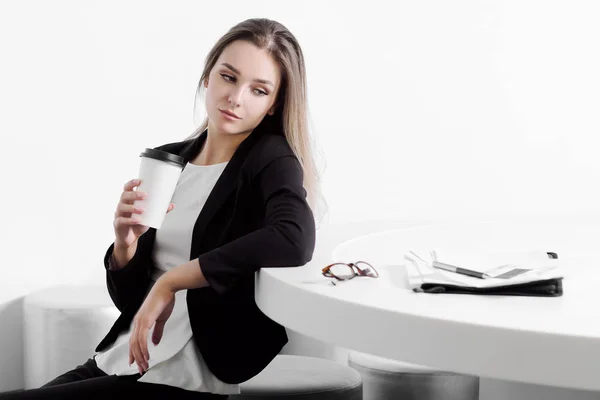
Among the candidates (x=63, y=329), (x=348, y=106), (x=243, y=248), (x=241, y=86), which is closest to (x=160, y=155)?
(x=243, y=248)

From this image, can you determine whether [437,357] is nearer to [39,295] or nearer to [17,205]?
[39,295]

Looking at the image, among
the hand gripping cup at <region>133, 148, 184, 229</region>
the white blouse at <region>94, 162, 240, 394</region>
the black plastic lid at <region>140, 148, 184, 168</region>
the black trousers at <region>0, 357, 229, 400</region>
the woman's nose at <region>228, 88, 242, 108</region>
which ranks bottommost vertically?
the black trousers at <region>0, 357, 229, 400</region>

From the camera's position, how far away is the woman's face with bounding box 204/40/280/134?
139 cm

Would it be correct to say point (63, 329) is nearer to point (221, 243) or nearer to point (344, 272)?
point (221, 243)

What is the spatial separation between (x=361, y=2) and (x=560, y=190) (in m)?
1.43

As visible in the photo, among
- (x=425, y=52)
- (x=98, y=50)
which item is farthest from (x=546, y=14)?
(x=98, y=50)

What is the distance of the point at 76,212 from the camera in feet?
10.2

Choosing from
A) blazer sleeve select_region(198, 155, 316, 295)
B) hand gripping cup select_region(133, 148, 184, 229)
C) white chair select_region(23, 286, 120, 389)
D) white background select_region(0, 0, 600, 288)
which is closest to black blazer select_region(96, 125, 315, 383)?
blazer sleeve select_region(198, 155, 316, 295)

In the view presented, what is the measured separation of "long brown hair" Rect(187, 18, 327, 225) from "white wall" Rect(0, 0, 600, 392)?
1.75 m

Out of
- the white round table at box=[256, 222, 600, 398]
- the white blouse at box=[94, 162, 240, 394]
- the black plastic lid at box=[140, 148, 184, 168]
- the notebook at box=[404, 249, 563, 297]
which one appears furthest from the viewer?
the white blouse at box=[94, 162, 240, 394]

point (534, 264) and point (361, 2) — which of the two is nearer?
point (534, 264)

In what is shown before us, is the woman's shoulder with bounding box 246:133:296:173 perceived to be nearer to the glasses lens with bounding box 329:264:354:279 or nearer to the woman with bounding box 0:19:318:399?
the woman with bounding box 0:19:318:399

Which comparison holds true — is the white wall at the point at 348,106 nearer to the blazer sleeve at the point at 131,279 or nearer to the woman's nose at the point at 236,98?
the blazer sleeve at the point at 131,279

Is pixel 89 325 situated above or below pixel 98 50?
below
